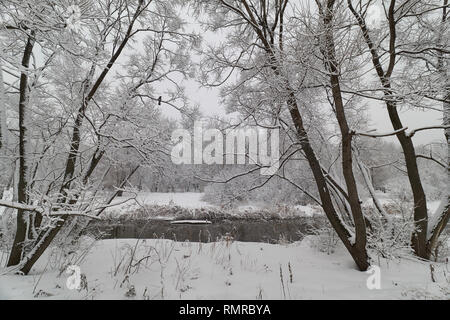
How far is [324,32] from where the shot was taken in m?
3.09

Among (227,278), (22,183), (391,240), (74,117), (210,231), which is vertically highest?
(74,117)

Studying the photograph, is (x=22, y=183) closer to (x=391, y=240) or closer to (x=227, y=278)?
(x=227, y=278)

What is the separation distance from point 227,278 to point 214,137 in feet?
9.84

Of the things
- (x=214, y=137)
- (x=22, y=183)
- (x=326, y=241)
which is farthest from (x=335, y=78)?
(x=22, y=183)

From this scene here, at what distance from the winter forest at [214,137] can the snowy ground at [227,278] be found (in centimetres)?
3

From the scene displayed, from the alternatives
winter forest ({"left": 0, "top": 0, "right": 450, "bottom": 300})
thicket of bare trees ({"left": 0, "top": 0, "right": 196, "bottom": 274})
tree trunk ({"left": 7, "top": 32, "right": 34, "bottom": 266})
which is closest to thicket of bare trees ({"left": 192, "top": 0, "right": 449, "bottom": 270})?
winter forest ({"left": 0, "top": 0, "right": 450, "bottom": 300})

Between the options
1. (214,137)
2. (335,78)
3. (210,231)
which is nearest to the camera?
(335,78)

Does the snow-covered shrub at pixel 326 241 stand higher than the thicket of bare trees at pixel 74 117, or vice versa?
the thicket of bare trees at pixel 74 117

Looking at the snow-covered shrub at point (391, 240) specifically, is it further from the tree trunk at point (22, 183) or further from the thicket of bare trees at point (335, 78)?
the tree trunk at point (22, 183)

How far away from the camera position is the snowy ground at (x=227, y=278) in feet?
10.5

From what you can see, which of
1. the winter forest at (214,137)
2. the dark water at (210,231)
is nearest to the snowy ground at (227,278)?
the winter forest at (214,137)

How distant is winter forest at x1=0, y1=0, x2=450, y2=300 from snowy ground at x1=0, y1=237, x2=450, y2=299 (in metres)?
0.03

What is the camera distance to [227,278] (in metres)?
3.95
